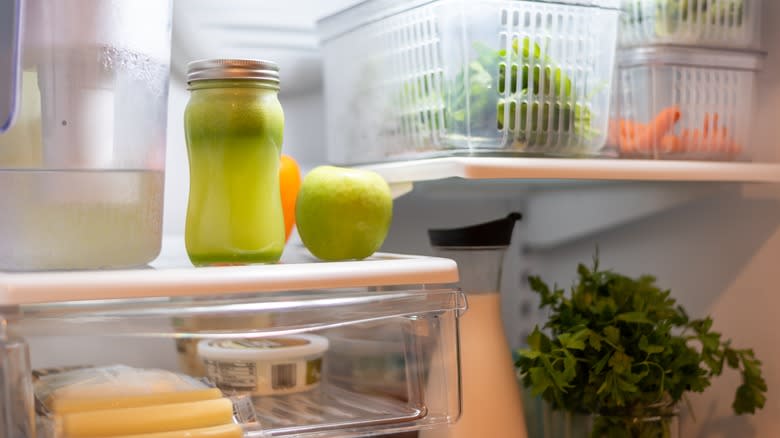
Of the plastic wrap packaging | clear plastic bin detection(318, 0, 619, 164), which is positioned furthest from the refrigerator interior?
the plastic wrap packaging

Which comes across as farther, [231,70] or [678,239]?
[678,239]

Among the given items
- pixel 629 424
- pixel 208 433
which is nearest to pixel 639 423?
pixel 629 424

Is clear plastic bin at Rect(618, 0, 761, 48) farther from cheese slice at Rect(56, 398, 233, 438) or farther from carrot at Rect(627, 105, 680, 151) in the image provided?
cheese slice at Rect(56, 398, 233, 438)

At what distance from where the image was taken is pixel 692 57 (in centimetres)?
100

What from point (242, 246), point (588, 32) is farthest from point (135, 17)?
point (588, 32)

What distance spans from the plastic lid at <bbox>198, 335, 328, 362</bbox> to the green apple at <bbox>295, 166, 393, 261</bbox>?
0.08m

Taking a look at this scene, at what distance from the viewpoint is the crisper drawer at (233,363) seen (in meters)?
0.66

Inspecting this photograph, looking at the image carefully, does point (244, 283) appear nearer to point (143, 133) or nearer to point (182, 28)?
point (143, 133)

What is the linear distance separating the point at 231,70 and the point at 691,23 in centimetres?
54

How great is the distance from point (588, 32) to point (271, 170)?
38cm

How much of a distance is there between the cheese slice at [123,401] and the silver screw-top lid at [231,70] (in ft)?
0.87

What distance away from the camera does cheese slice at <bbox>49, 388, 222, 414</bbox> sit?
66 cm

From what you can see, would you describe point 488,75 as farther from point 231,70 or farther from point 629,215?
point 629,215

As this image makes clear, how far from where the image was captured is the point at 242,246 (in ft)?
2.51
